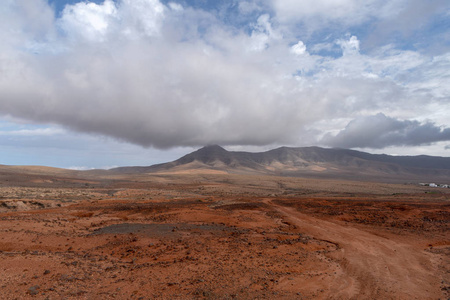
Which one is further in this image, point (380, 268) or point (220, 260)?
point (220, 260)

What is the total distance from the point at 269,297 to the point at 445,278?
6577 millimetres

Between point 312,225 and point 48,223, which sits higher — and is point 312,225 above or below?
below

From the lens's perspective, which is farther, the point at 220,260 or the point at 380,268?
the point at 220,260

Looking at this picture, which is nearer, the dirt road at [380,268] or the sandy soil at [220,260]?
the sandy soil at [220,260]

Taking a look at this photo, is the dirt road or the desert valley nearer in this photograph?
the desert valley

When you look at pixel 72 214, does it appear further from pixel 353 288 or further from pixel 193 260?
pixel 353 288

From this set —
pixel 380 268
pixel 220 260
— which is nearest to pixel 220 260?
pixel 220 260

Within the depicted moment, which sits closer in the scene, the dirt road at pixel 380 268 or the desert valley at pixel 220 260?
the desert valley at pixel 220 260

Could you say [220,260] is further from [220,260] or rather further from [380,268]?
[380,268]

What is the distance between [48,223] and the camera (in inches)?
673

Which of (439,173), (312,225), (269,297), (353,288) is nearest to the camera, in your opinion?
(269,297)

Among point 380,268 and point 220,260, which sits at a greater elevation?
point 220,260

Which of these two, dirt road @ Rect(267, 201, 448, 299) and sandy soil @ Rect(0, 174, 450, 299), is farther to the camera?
dirt road @ Rect(267, 201, 448, 299)

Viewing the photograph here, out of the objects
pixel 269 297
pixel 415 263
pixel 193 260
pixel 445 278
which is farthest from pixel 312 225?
pixel 269 297
